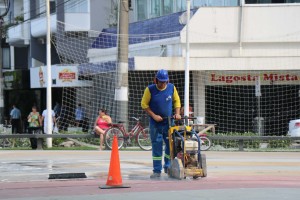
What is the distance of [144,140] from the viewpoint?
21047mm

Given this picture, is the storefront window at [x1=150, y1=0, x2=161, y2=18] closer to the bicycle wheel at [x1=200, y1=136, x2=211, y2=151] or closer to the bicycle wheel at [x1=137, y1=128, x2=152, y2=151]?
the bicycle wheel at [x1=137, y1=128, x2=152, y2=151]

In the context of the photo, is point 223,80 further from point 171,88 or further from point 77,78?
point 171,88

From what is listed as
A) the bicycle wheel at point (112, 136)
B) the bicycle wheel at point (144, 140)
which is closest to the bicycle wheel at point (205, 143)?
the bicycle wheel at point (144, 140)

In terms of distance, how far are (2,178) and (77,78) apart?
732 inches

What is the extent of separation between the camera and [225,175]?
12.0 metres

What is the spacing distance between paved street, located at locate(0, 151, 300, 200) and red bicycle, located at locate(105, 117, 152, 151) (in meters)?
5.06

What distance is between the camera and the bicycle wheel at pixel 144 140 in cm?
2075

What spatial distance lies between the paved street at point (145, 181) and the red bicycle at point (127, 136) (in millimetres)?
5062

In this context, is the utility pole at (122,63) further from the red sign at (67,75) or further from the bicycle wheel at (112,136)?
the red sign at (67,75)

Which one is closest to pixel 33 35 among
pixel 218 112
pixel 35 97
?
pixel 35 97

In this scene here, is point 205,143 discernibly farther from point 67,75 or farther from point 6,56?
point 6,56

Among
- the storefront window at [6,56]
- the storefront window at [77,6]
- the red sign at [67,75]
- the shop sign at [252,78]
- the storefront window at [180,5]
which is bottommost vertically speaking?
the shop sign at [252,78]

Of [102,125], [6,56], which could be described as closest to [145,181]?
[102,125]

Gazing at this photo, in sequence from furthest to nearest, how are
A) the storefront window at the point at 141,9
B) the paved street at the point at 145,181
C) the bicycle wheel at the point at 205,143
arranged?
the storefront window at the point at 141,9, the bicycle wheel at the point at 205,143, the paved street at the point at 145,181
